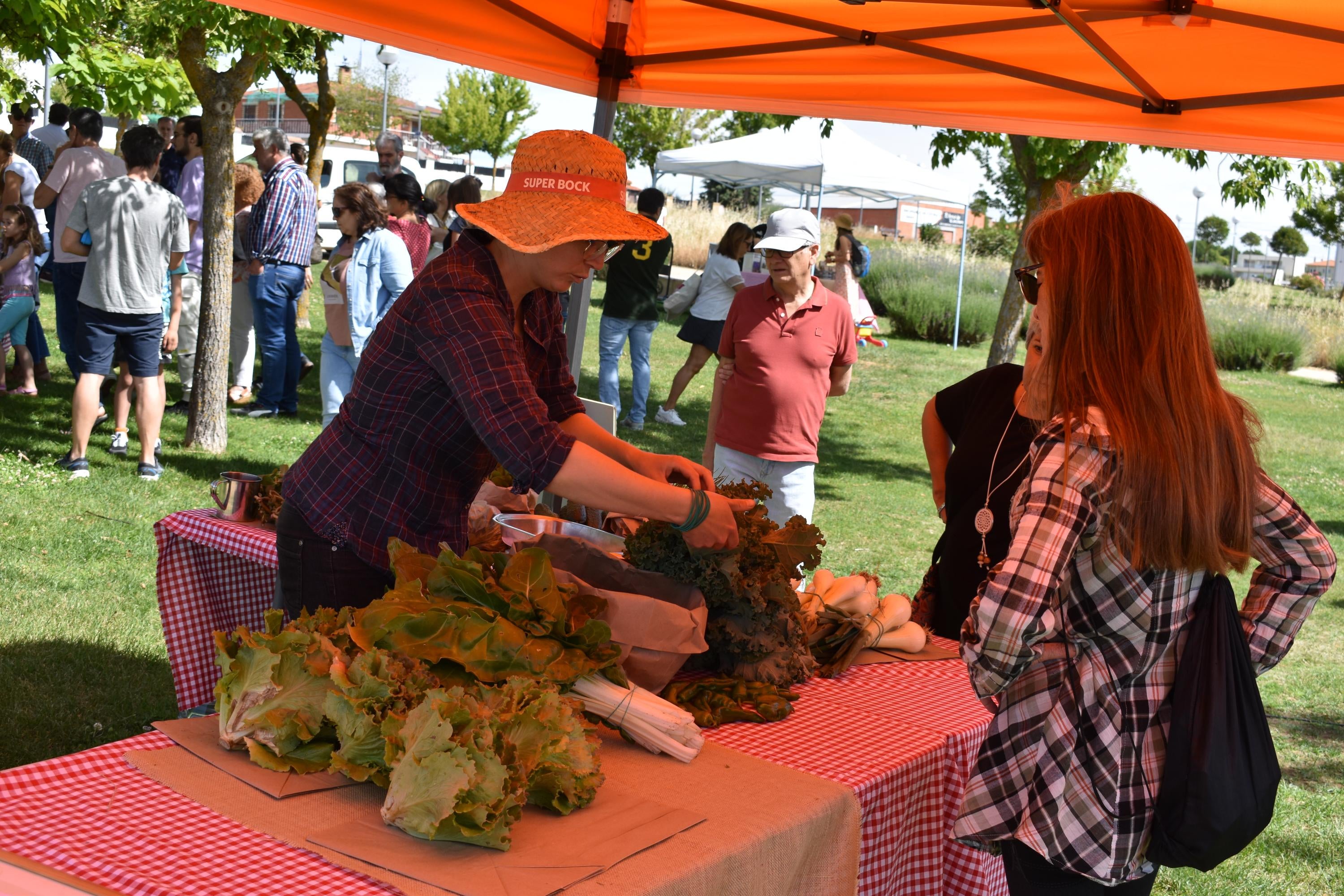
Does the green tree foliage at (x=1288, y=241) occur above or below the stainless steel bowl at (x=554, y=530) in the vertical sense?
above

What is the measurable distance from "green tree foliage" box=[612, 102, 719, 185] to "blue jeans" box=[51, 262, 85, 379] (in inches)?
1062

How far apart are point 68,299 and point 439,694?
693 centimetres

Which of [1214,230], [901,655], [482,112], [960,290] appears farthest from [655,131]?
[1214,230]

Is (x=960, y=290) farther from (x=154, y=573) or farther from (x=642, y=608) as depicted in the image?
(x=642, y=608)

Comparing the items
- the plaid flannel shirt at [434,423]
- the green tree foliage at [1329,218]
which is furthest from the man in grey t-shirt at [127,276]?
the green tree foliage at [1329,218]

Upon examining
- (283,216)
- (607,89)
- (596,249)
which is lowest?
(596,249)

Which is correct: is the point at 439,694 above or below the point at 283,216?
below

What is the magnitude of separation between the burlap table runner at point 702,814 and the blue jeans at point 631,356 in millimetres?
7521

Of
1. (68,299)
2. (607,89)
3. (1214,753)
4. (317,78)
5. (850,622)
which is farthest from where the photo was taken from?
(317,78)

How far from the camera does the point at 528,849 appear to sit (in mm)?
1585

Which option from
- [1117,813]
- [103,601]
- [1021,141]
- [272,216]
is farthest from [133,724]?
[1021,141]

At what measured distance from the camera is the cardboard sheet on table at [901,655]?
2.79m

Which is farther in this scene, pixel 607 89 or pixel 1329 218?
pixel 1329 218

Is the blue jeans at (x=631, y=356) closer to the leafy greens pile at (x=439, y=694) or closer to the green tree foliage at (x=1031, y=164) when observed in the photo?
the green tree foliage at (x=1031, y=164)
